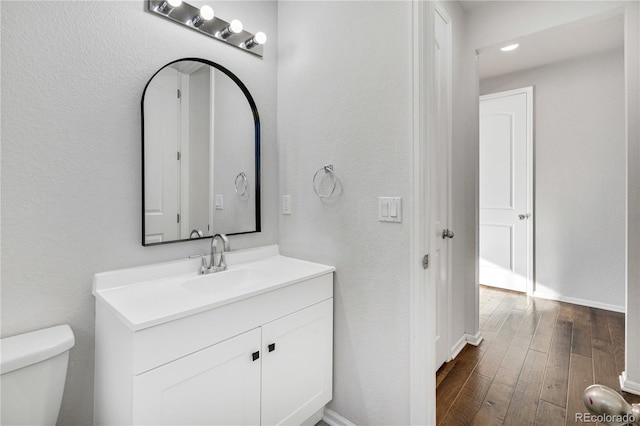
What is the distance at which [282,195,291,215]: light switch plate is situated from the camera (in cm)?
183

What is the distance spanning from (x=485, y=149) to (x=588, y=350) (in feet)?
7.23

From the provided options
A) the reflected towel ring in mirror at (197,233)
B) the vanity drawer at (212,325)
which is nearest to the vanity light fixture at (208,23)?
the reflected towel ring in mirror at (197,233)

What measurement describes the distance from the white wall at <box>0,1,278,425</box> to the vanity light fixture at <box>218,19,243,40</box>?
22 centimetres

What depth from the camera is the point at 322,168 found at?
165 cm

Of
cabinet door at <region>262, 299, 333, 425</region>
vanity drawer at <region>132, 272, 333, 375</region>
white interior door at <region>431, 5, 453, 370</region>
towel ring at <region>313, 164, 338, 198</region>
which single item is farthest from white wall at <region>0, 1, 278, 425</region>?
white interior door at <region>431, 5, 453, 370</region>

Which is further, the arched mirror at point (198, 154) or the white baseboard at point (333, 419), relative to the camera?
the white baseboard at point (333, 419)

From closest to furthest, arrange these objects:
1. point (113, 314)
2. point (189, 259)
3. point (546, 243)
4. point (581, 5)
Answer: point (113, 314) < point (189, 259) < point (581, 5) < point (546, 243)

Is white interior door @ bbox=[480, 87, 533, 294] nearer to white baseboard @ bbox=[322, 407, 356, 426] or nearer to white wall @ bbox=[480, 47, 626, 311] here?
white wall @ bbox=[480, 47, 626, 311]

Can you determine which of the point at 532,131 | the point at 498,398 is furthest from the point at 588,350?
the point at 532,131

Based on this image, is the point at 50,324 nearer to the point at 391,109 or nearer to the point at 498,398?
the point at 391,109

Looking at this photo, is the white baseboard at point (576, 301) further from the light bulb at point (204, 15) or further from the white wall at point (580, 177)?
the light bulb at point (204, 15)

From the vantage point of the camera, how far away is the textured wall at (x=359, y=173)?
1366mm

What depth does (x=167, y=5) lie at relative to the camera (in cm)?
139

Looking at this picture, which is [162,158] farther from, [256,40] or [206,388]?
[206,388]
